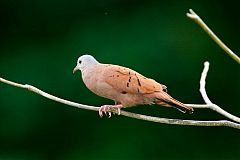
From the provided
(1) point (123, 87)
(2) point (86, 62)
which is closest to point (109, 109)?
(1) point (123, 87)

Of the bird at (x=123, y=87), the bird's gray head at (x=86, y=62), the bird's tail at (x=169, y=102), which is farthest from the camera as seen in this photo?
the bird's gray head at (x=86, y=62)

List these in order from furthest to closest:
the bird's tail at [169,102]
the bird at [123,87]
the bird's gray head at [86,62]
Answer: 1. the bird's gray head at [86,62]
2. the bird at [123,87]
3. the bird's tail at [169,102]

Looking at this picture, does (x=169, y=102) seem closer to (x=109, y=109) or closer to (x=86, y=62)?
(x=109, y=109)

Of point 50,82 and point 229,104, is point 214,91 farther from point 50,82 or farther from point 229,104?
point 50,82

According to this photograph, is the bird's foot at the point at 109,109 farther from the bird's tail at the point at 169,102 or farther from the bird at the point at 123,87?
the bird's tail at the point at 169,102

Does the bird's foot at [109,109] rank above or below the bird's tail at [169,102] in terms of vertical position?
above

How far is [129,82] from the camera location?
84.0 inches

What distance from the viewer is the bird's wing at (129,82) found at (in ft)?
6.91

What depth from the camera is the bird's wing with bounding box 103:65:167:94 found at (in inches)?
82.9

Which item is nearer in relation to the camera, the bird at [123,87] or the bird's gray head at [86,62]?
the bird at [123,87]

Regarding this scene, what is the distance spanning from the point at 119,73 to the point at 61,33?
2.25 metres

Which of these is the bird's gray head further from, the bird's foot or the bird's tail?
the bird's tail

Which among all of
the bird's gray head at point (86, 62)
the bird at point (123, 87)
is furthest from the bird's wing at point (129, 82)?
the bird's gray head at point (86, 62)

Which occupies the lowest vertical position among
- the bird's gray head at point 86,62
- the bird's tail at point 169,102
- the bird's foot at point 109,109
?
the bird's tail at point 169,102
